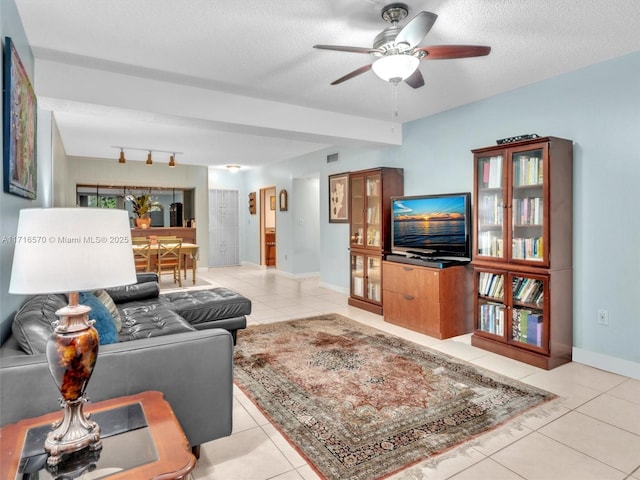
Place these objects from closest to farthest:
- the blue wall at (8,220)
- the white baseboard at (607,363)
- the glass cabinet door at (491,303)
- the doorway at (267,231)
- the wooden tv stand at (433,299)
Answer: the blue wall at (8,220)
the white baseboard at (607,363)
the glass cabinet door at (491,303)
the wooden tv stand at (433,299)
the doorway at (267,231)

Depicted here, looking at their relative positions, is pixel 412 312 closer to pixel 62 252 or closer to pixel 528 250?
pixel 528 250

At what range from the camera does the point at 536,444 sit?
2.06 metres

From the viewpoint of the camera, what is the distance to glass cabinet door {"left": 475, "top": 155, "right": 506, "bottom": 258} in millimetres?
3428

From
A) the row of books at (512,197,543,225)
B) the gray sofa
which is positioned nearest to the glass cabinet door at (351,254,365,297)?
the row of books at (512,197,543,225)

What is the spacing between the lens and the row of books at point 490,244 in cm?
346

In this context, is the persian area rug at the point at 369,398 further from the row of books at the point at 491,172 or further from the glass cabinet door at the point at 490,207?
the row of books at the point at 491,172

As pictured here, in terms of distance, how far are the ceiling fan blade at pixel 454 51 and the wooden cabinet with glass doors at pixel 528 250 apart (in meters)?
1.19

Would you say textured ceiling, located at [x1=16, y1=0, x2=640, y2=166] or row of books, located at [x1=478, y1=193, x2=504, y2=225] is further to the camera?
row of books, located at [x1=478, y1=193, x2=504, y2=225]

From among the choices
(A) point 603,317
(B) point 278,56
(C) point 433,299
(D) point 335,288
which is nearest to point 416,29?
(B) point 278,56

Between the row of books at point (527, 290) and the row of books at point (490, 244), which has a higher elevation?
the row of books at point (490, 244)

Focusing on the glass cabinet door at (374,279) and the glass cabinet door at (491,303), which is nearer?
the glass cabinet door at (491,303)

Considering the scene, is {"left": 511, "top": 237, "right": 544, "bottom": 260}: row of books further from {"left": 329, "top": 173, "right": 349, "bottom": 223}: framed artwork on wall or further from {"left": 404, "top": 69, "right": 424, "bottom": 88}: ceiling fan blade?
{"left": 329, "top": 173, "right": 349, "bottom": 223}: framed artwork on wall

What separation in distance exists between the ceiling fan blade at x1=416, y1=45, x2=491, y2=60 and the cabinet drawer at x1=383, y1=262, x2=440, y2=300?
2130mm

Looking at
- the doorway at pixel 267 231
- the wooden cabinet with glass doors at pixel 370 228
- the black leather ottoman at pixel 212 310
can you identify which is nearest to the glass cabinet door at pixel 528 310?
the wooden cabinet with glass doors at pixel 370 228
